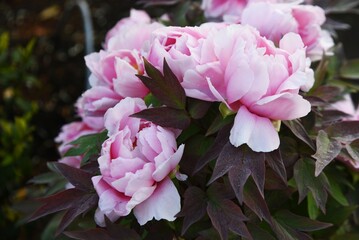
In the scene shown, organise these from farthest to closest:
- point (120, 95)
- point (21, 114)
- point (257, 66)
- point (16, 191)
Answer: point (21, 114) → point (16, 191) → point (120, 95) → point (257, 66)

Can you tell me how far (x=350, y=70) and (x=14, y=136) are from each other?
778 millimetres

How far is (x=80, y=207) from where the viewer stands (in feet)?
2.43

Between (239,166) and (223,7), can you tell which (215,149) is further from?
(223,7)

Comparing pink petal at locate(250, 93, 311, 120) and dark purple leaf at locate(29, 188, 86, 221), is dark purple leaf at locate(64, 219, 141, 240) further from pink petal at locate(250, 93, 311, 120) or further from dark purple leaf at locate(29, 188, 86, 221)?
pink petal at locate(250, 93, 311, 120)

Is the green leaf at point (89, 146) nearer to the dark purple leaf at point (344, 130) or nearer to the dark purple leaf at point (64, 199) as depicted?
the dark purple leaf at point (64, 199)

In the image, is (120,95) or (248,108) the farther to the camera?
(120,95)

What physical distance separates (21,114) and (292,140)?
1092mm

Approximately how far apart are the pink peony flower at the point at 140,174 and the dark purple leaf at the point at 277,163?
0.10 metres

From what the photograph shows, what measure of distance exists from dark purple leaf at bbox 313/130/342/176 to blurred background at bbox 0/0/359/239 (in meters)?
0.45

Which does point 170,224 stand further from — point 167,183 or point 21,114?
point 21,114

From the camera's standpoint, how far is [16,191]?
151 cm

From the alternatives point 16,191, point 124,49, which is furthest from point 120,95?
point 16,191

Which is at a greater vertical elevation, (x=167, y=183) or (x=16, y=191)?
(x=167, y=183)

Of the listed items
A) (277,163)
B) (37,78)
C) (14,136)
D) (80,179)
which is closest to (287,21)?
(277,163)
